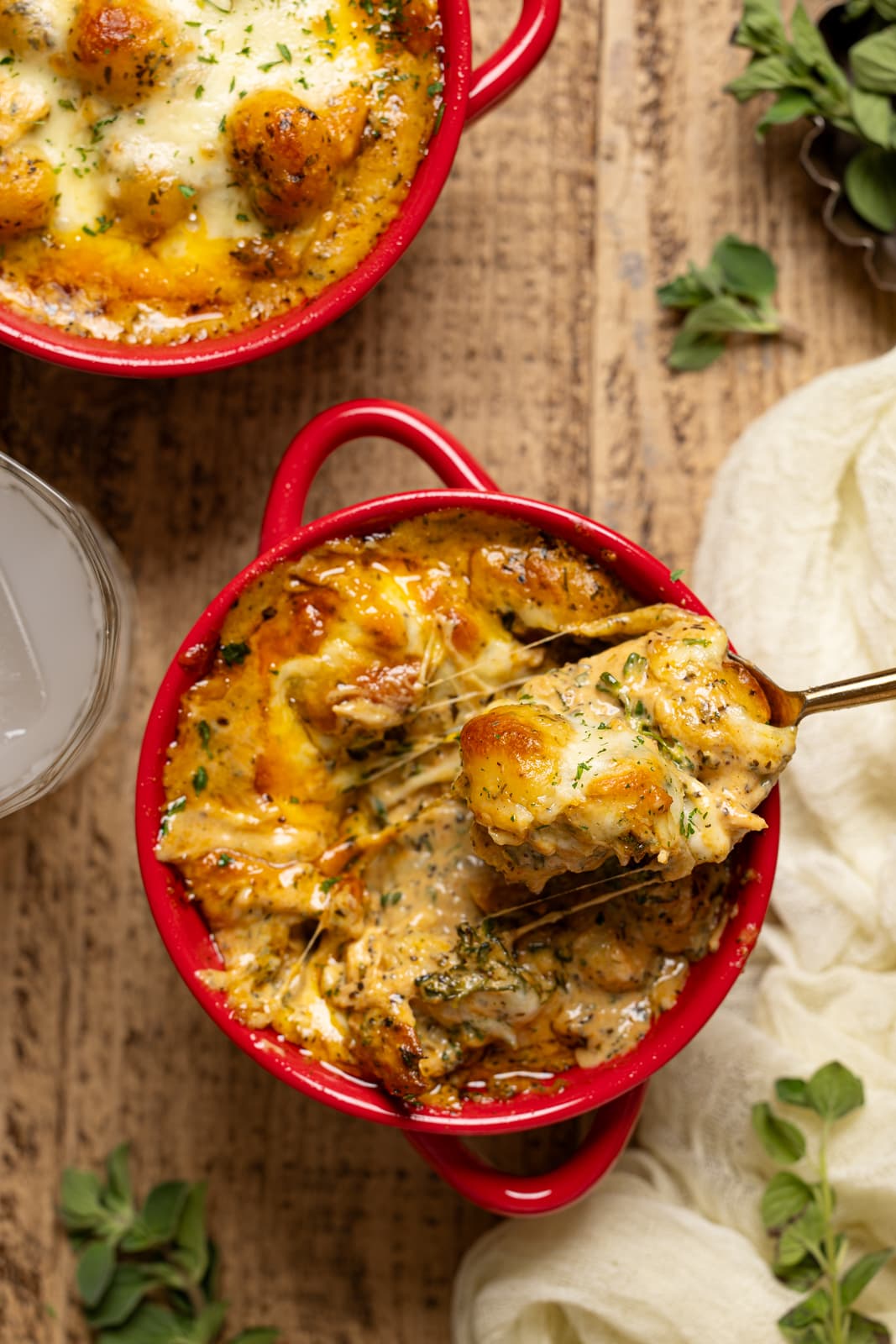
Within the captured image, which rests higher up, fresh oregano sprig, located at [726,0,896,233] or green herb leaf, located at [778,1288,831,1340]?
fresh oregano sprig, located at [726,0,896,233]

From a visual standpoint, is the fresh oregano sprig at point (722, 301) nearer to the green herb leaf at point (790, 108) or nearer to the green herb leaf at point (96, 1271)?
the green herb leaf at point (790, 108)

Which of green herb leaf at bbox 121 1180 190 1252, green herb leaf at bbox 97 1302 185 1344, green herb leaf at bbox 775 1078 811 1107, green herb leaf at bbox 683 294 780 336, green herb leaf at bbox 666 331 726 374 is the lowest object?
green herb leaf at bbox 97 1302 185 1344

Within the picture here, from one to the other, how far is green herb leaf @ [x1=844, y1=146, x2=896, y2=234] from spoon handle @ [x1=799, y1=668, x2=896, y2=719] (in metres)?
0.85

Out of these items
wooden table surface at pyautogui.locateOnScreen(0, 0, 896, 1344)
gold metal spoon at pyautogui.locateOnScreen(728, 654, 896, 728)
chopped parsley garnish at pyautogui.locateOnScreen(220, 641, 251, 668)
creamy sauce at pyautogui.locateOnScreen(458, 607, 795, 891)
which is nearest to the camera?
creamy sauce at pyautogui.locateOnScreen(458, 607, 795, 891)

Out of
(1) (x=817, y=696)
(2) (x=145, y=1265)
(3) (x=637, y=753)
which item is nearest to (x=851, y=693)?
(1) (x=817, y=696)

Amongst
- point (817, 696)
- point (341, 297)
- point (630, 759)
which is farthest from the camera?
point (341, 297)

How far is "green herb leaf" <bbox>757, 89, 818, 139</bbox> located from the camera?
2.12m

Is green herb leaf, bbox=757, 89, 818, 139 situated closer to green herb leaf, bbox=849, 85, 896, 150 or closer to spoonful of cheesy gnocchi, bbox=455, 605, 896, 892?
green herb leaf, bbox=849, 85, 896, 150

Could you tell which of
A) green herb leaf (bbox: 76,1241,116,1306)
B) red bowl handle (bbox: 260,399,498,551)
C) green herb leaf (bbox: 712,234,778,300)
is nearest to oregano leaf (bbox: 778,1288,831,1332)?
green herb leaf (bbox: 76,1241,116,1306)

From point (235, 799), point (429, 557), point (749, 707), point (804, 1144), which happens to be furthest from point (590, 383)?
point (804, 1144)

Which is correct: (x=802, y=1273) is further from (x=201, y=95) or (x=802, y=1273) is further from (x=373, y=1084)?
(x=201, y=95)

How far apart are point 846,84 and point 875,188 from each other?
18 centimetres

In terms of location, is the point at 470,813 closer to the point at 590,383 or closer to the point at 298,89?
the point at 590,383

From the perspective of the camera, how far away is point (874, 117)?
2.09 m
